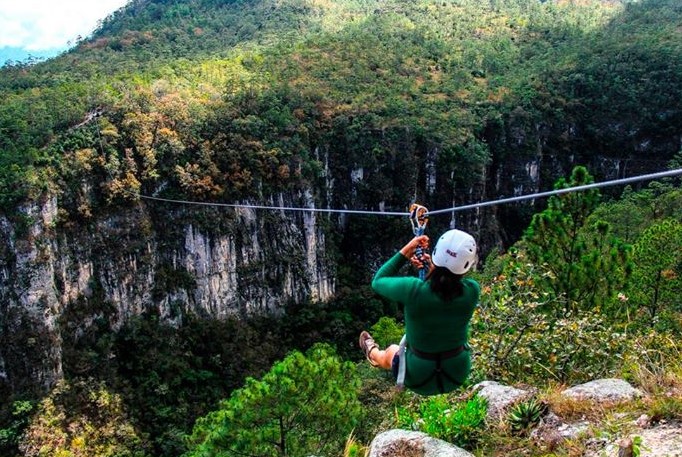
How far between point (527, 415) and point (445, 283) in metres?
1.96

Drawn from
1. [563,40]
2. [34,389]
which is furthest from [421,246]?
[563,40]

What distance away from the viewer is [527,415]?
4.57 meters

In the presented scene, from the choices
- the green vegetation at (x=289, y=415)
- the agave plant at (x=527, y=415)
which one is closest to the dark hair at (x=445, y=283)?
the agave plant at (x=527, y=415)

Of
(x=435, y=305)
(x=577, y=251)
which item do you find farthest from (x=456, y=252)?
(x=577, y=251)

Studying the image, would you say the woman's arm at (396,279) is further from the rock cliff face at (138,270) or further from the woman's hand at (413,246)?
the rock cliff face at (138,270)

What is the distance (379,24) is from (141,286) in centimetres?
2814

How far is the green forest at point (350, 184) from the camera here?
22.1ft

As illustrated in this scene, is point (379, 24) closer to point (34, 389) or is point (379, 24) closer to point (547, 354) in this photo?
point (34, 389)

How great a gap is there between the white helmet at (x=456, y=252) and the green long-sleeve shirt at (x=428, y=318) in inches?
5.9

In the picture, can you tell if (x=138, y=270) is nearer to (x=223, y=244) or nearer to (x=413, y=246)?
(x=223, y=244)

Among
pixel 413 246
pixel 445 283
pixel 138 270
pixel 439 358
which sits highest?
pixel 413 246

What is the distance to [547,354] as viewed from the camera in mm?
6031

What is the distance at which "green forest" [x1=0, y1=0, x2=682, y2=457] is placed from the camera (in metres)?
6.73

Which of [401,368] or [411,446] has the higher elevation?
[401,368]
